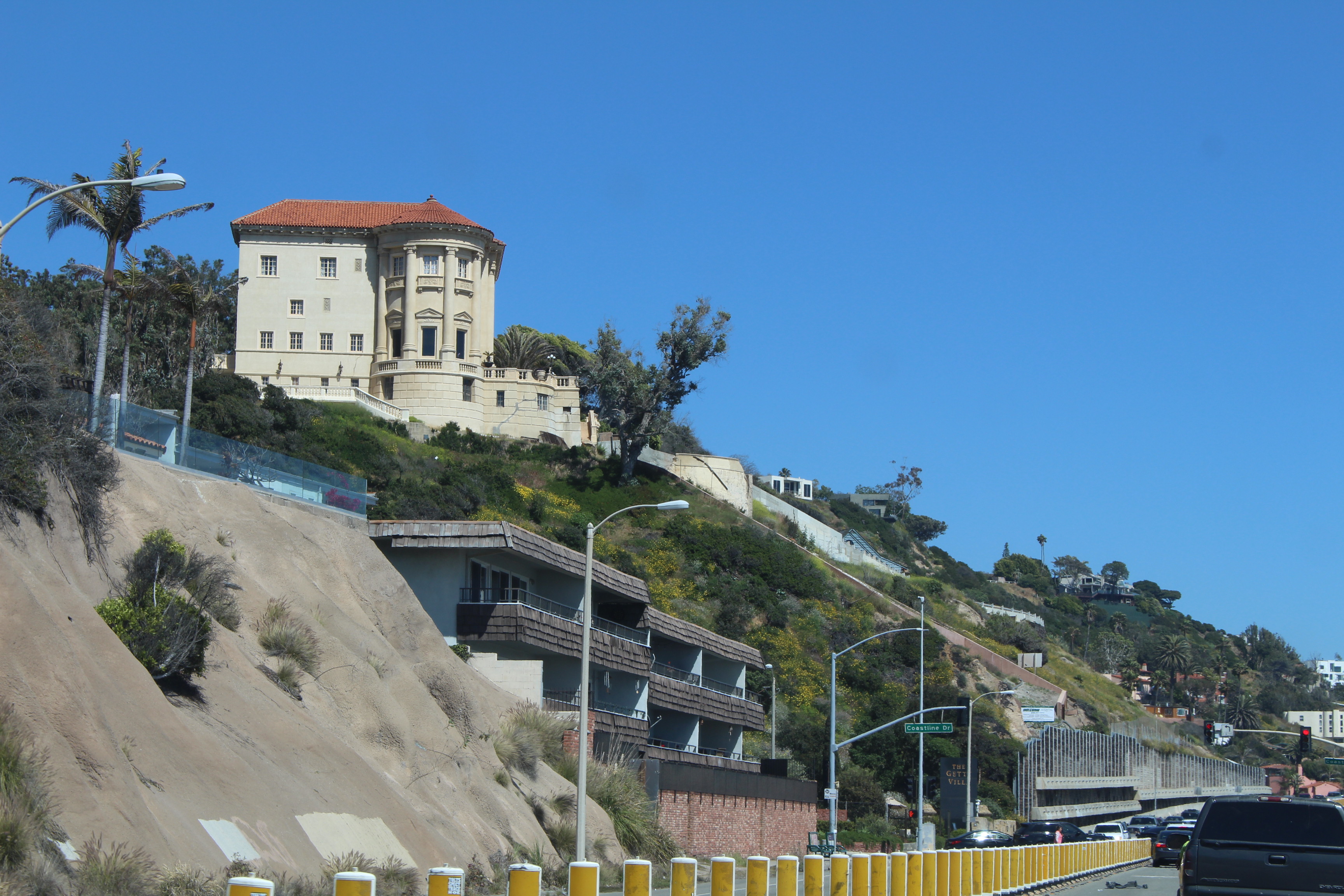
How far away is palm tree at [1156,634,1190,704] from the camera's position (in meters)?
162

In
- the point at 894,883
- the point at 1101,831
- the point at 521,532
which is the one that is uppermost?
the point at 521,532

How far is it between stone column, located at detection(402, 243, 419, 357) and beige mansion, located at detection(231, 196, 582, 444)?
0.07 m

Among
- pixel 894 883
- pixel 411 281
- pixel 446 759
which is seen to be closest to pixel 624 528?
pixel 411 281

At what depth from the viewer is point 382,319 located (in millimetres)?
85375

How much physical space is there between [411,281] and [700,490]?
25.6 metres

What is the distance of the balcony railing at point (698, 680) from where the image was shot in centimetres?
4956

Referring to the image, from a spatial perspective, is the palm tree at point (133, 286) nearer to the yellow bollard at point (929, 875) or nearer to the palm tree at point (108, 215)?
the palm tree at point (108, 215)

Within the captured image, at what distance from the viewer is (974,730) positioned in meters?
79.4

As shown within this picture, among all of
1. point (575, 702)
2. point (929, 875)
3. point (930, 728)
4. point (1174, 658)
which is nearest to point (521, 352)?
point (930, 728)

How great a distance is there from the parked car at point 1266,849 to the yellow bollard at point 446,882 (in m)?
8.80

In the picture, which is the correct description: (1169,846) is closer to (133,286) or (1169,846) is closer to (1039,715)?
(133,286)

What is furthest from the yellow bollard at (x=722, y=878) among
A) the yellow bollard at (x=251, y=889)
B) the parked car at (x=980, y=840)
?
the parked car at (x=980, y=840)

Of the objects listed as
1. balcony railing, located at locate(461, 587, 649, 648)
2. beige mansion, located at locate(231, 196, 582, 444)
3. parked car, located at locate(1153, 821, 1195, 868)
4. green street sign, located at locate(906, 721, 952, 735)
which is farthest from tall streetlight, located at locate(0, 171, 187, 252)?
beige mansion, located at locate(231, 196, 582, 444)

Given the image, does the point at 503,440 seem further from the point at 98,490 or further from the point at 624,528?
the point at 98,490
